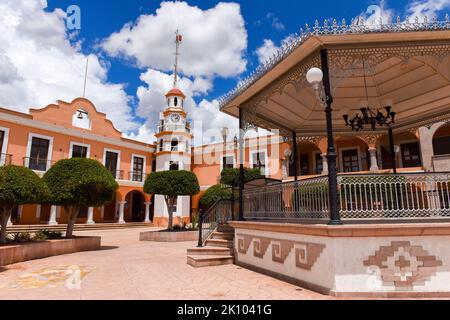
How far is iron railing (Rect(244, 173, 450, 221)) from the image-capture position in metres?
4.80

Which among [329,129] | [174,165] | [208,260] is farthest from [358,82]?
[174,165]

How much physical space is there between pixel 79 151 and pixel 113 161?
3.06 m

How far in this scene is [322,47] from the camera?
18.0 feet

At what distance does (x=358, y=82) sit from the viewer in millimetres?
7684

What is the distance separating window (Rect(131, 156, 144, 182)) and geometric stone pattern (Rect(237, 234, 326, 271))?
2138 cm

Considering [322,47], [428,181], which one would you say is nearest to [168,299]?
[428,181]

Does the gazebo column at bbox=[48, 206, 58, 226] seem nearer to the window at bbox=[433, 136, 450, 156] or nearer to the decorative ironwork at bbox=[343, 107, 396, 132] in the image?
the decorative ironwork at bbox=[343, 107, 396, 132]

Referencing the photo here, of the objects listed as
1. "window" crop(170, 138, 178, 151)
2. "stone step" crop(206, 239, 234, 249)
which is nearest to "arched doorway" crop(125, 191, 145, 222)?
"window" crop(170, 138, 178, 151)

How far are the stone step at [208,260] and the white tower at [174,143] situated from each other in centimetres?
1882

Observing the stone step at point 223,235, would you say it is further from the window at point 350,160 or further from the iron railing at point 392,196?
the window at point 350,160

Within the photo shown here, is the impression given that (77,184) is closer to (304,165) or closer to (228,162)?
(304,165)

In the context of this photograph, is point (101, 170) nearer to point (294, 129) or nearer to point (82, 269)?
point (82, 269)

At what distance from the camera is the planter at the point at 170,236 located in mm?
14320
